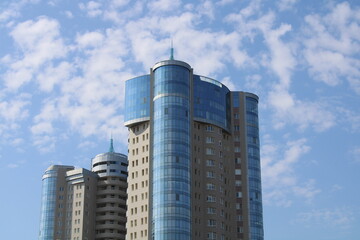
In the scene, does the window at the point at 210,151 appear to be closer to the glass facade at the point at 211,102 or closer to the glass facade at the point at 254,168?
the glass facade at the point at 211,102

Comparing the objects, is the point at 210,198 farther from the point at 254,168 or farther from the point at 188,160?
the point at 254,168

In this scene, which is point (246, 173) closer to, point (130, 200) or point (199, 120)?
point (199, 120)

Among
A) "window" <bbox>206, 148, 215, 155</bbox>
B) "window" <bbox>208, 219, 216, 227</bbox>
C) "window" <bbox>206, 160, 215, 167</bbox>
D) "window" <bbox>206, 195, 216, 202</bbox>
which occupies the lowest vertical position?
"window" <bbox>208, 219, 216, 227</bbox>

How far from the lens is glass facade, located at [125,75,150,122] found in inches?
5871

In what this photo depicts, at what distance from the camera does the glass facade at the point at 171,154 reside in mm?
135375

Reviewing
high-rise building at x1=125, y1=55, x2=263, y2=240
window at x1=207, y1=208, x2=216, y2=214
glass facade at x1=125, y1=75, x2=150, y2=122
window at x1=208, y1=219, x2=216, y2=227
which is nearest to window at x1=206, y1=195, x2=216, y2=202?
high-rise building at x1=125, y1=55, x2=263, y2=240

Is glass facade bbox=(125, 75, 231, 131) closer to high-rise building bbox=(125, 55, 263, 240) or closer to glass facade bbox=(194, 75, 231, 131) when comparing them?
glass facade bbox=(194, 75, 231, 131)

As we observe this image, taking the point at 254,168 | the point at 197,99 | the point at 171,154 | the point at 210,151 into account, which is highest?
the point at 197,99

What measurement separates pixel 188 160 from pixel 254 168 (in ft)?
90.8

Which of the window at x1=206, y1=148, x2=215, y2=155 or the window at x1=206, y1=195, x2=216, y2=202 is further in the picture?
the window at x1=206, y1=148, x2=215, y2=155

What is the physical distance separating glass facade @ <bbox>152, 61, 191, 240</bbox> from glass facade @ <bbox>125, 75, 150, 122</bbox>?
3.84 meters

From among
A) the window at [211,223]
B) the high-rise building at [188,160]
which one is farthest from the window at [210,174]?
the window at [211,223]

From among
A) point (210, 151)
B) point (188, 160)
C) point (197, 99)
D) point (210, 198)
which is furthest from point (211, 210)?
point (197, 99)

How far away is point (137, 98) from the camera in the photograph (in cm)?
15125
